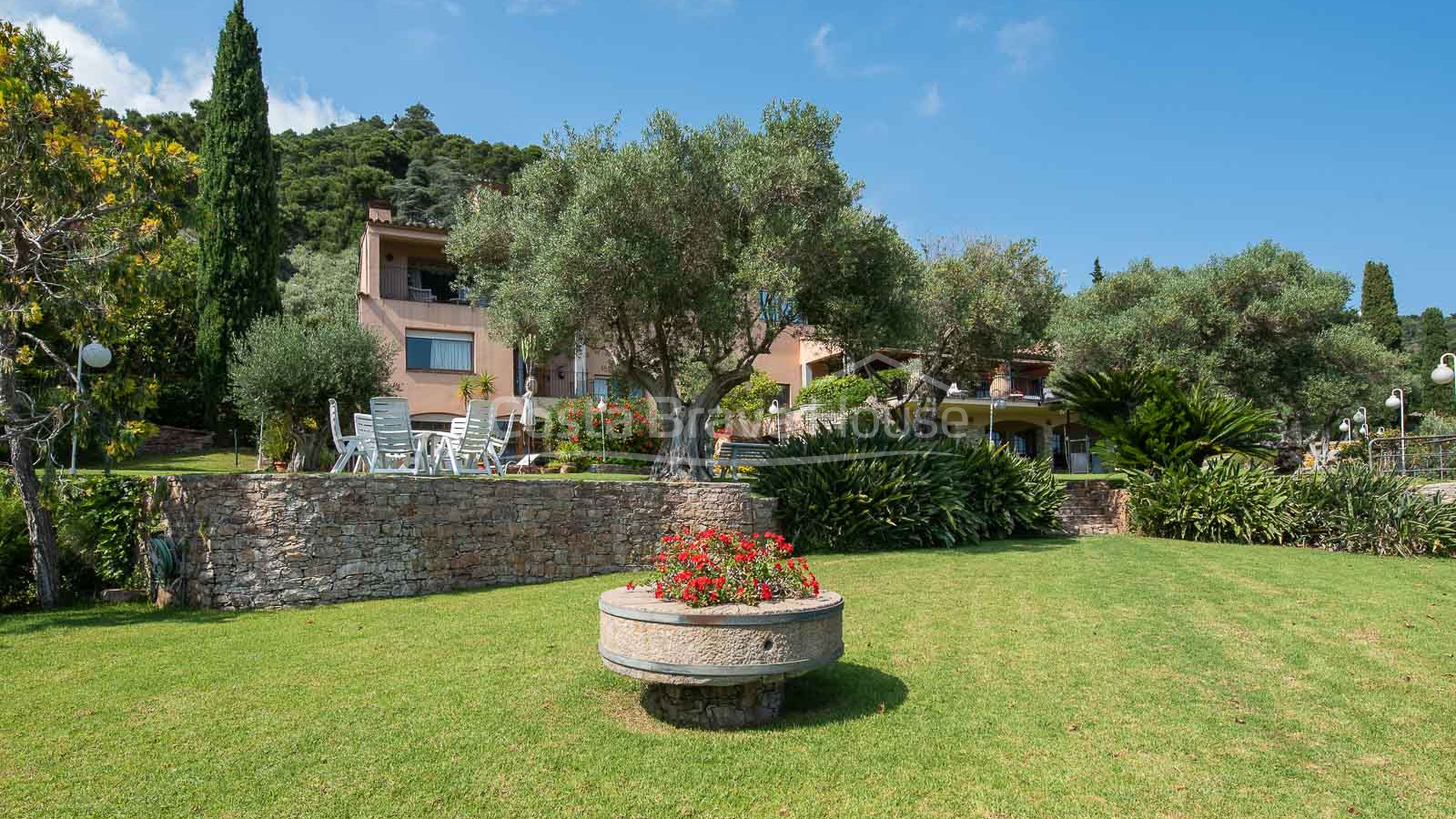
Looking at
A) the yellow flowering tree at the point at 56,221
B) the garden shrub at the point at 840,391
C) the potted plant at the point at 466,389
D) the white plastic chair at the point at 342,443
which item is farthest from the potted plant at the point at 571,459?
the yellow flowering tree at the point at 56,221

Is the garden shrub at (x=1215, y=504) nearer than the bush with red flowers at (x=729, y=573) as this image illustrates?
No

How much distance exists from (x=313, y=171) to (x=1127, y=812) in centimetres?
5081

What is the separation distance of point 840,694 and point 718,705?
1075mm

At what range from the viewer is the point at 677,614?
480 centimetres

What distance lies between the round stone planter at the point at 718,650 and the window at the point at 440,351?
78.8 ft

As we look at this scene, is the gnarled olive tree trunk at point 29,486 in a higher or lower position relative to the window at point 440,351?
lower

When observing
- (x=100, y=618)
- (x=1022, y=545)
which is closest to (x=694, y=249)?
(x=1022, y=545)

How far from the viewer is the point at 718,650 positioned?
481 centimetres

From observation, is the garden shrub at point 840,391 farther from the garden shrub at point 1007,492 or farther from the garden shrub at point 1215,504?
the garden shrub at point 1215,504

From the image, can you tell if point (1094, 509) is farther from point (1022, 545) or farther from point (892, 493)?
point (892, 493)

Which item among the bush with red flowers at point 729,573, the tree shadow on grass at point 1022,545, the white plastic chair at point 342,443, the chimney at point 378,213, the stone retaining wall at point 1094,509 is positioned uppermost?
the chimney at point 378,213

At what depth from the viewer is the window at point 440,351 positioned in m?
27.0

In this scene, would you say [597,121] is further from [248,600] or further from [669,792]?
[669,792]

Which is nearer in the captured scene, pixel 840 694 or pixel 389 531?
pixel 840 694
